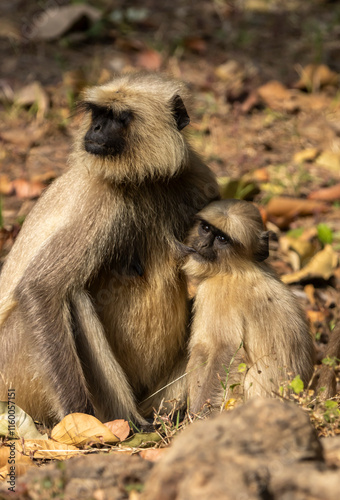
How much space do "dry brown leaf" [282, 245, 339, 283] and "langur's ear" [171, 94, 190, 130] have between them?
75.5 inches

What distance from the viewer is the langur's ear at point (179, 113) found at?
154 inches

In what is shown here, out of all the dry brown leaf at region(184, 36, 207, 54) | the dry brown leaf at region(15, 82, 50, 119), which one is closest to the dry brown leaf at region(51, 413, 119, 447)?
the dry brown leaf at region(15, 82, 50, 119)

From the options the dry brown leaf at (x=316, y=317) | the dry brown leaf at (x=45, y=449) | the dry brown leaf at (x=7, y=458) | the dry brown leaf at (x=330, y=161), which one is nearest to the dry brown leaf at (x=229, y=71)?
the dry brown leaf at (x=330, y=161)

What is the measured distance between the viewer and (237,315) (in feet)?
12.8

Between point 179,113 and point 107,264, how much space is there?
3.26 ft

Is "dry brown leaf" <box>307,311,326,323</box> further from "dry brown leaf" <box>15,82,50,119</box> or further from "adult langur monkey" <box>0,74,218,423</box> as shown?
"dry brown leaf" <box>15,82,50,119</box>

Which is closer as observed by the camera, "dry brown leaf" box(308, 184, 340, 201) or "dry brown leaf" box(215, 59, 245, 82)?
"dry brown leaf" box(308, 184, 340, 201)

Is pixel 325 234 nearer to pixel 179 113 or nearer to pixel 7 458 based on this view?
pixel 179 113

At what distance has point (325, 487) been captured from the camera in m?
1.88

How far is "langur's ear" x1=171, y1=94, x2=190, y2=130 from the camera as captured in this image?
154 inches

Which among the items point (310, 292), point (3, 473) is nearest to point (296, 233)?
point (310, 292)

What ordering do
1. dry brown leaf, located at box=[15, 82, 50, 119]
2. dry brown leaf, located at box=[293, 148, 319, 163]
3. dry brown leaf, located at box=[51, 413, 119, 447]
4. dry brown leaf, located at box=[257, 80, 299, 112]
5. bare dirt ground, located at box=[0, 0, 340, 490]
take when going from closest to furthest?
1. dry brown leaf, located at box=[51, 413, 119, 447]
2. bare dirt ground, located at box=[0, 0, 340, 490]
3. dry brown leaf, located at box=[293, 148, 319, 163]
4. dry brown leaf, located at box=[15, 82, 50, 119]
5. dry brown leaf, located at box=[257, 80, 299, 112]

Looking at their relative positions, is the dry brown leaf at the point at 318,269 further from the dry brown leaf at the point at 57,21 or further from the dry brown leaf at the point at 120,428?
the dry brown leaf at the point at 57,21

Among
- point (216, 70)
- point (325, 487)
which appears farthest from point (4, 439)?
point (216, 70)
